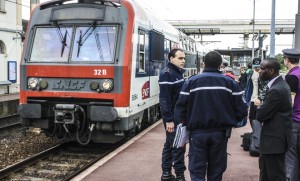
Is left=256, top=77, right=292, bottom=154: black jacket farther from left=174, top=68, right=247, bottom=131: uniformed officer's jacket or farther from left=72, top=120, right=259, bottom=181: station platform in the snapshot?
left=72, top=120, right=259, bottom=181: station platform

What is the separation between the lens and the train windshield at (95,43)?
8.03 meters

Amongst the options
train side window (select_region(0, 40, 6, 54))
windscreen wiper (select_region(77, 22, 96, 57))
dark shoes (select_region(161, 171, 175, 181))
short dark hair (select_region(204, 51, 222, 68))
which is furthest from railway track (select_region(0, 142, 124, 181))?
train side window (select_region(0, 40, 6, 54))

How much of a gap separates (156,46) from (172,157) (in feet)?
15.5

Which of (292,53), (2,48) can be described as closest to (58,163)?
(292,53)

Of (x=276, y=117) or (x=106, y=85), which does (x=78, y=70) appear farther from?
(x=276, y=117)

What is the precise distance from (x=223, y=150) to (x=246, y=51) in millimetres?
27392

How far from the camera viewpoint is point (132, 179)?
619cm

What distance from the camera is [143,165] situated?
698 centimetres

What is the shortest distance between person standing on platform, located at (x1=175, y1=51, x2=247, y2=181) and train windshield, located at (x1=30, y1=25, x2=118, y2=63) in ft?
11.9

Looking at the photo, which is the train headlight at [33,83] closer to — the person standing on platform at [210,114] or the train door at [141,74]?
the train door at [141,74]

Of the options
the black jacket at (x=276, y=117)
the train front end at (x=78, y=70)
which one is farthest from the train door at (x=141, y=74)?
the black jacket at (x=276, y=117)

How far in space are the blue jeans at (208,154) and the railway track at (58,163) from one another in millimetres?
2551

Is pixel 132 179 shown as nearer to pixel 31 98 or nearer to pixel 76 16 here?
pixel 31 98

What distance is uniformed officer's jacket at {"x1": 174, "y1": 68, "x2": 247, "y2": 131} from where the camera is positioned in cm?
441
